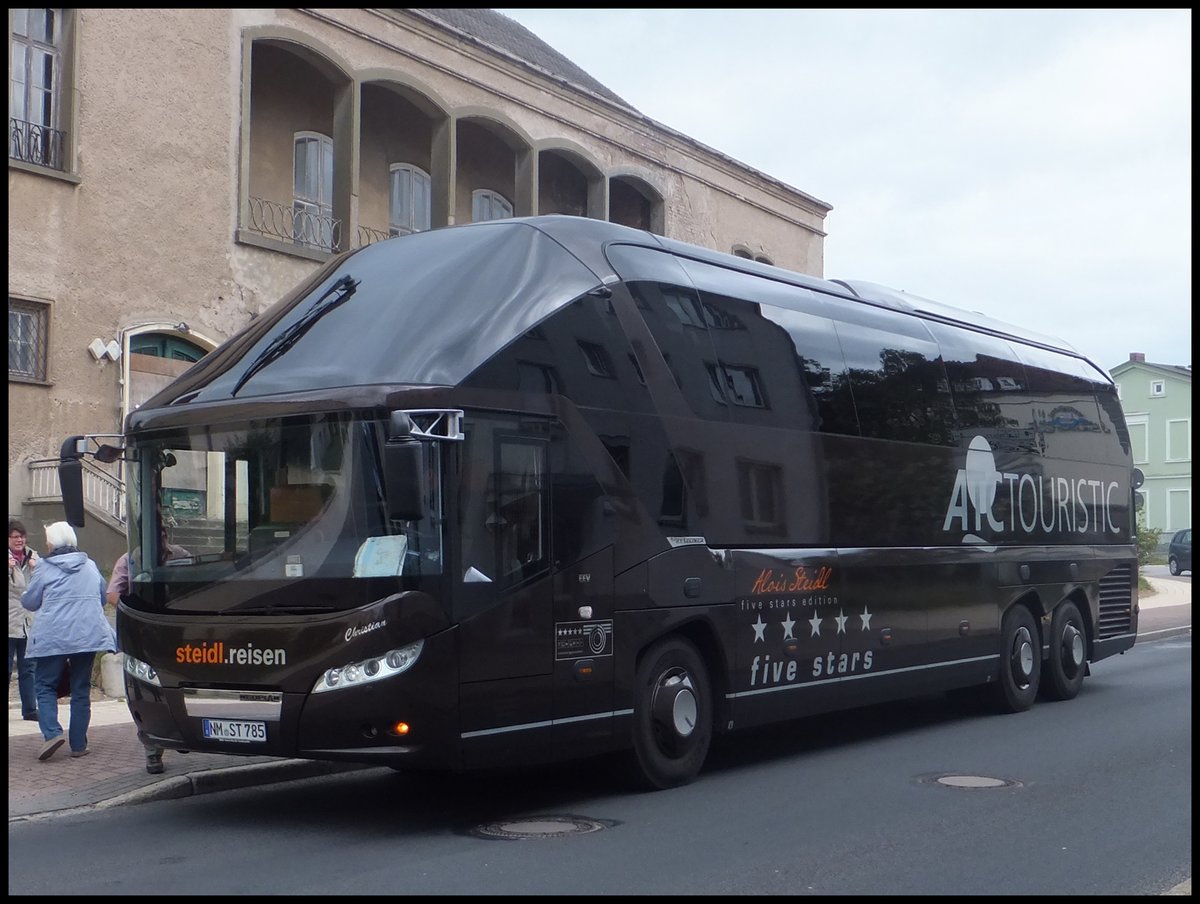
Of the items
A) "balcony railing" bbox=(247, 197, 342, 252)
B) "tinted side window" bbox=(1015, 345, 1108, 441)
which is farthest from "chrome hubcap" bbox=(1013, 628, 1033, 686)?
"balcony railing" bbox=(247, 197, 342, 252)

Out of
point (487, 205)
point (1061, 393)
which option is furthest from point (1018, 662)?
point (487, 205)

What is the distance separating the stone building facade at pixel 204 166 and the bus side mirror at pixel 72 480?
35.5ft

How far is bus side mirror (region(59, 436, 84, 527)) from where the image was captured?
944 cm

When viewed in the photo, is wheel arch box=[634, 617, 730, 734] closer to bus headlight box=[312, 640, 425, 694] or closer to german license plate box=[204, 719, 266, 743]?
bus headlight box=[312, 640, 425, 694]

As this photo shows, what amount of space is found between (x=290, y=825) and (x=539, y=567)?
2149 millimetres

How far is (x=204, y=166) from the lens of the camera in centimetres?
2319

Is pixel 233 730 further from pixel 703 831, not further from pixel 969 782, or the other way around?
pixel 969 782

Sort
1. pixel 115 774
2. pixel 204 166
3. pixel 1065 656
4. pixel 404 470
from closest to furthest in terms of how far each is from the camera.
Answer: pixel 404 470 → pixel 115 774 → pixel 1065 656 → pixel 204 166

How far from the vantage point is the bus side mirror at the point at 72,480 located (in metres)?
9.44

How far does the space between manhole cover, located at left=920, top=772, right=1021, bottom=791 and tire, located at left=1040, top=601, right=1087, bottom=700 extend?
575cm

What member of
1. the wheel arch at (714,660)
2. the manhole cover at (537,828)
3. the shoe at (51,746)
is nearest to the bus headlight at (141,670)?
the shoe at (51,746)

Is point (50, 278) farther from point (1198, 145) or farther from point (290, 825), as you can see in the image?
point (1198, 145)

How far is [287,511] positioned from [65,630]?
3.50 meters

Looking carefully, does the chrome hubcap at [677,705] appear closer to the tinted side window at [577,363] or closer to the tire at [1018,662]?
the tinted side window at [577,363]
